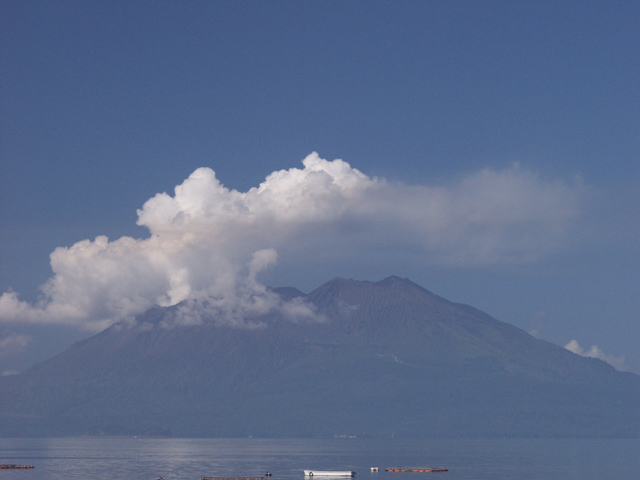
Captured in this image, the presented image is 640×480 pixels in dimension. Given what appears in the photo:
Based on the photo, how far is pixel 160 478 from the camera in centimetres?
19975

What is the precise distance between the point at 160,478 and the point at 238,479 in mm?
17861

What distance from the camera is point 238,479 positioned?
195375mm
